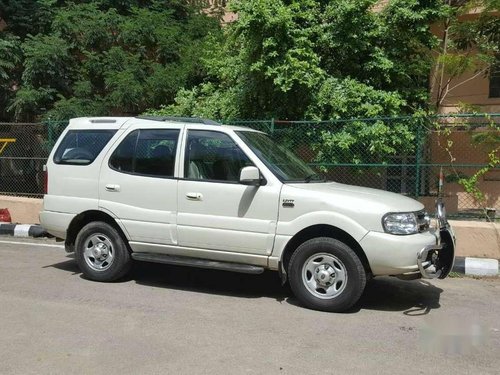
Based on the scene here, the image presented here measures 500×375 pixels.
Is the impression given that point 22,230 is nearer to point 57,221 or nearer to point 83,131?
point 57,221

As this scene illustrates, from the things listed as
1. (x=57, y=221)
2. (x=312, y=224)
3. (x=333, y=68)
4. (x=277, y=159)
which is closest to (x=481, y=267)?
(x=312, y=224)

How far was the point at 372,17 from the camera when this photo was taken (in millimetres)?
11062

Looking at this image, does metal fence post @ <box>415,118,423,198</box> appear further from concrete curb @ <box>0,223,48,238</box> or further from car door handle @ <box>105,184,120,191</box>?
concrete curb @ <box>0,223,48,238</box>

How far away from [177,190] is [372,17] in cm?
658

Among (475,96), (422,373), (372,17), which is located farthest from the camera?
(475,96)

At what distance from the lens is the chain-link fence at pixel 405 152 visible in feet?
29.8

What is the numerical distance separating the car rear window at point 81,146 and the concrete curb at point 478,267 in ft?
16.9

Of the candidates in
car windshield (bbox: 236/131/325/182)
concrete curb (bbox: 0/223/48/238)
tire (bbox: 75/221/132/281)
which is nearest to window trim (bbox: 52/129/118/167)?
tire (bbox: 75/221/132/281)

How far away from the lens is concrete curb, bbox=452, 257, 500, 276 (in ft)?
25.6

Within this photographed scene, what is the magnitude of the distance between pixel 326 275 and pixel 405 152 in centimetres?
444

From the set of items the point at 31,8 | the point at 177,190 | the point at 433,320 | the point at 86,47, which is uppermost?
the point at 31,8

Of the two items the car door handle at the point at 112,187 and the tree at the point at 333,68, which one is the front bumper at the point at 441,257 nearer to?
the tree at the point at 333,68

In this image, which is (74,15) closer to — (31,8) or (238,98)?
(31,8)

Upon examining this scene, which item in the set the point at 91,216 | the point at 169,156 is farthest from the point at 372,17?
the point at 91,216
